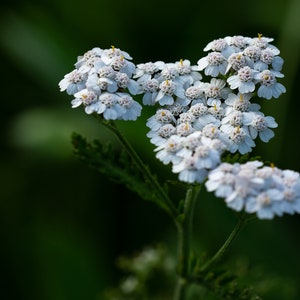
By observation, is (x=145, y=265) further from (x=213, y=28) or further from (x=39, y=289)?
(x=213, y=28)

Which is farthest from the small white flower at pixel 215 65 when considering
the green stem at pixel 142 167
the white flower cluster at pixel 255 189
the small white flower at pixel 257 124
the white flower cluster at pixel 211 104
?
the white flower cluster at pixel 255 189

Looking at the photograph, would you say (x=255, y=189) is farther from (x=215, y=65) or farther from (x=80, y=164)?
(x=80, y=164)

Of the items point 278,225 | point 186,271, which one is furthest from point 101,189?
point 186,271

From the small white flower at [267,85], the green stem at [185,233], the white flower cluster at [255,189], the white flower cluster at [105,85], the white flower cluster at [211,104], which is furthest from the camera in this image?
the small white flower at [267,85]

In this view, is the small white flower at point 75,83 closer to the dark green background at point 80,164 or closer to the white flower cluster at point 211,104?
the white flower cluster at point 211,104

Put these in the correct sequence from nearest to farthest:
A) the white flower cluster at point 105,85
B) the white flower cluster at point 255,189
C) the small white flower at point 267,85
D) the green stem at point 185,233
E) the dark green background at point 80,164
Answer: the white flower cluster at point 255,189 < the white flower cluster at point 105,85 < the green stem at point 185,233 < the small white flower at point 267,85 < the dark green background at point 80,164

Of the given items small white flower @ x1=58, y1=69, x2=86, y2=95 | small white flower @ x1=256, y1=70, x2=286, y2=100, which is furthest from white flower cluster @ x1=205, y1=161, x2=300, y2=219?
small white flower @ x1=58, y1=69, x2=86, y2=95
